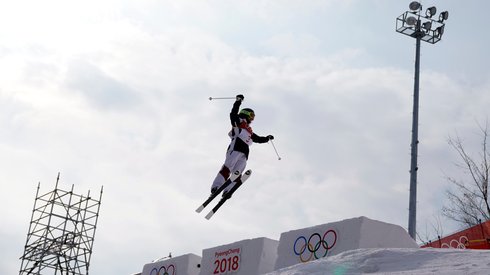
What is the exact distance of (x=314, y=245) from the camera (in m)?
16.4

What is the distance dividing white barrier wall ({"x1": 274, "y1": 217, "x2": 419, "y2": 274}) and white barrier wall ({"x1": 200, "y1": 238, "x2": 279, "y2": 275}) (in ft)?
3.38

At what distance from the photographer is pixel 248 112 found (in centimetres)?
1647

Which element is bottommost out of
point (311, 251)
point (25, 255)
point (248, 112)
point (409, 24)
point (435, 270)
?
point (435, 270)

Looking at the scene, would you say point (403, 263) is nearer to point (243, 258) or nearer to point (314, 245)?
point (314, 245)

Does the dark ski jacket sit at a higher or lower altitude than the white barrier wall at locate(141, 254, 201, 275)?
higher

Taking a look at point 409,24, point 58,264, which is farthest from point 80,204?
point 409,24

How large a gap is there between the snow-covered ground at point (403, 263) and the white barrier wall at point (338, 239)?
2.11 m

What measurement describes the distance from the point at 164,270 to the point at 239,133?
7669 millimetres

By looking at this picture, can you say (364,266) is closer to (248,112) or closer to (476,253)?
(476,253)

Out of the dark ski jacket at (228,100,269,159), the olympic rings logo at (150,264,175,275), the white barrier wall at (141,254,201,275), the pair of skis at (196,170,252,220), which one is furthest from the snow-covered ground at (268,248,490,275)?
the olympic rings logo at (150,264,175,275)

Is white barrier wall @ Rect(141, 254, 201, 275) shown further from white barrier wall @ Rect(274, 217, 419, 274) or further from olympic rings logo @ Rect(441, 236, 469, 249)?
olympic rings logo @ Rect(441, 236, 469, 249)

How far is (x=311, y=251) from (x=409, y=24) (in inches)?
554

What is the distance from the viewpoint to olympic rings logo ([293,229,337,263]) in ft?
52.5

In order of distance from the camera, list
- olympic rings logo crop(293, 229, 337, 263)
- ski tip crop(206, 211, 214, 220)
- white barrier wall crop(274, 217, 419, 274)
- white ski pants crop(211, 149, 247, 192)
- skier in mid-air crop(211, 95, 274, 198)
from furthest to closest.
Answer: ski tip crop(206, 211, 214, 220), white ski pants crop(211, 149, 247, 192), skier in mid-air crop(211, 95, 274, 198), olympic rings logo crop(293, 229, 337, 263), white barrier wall crop(274, 217, 419, 274)
